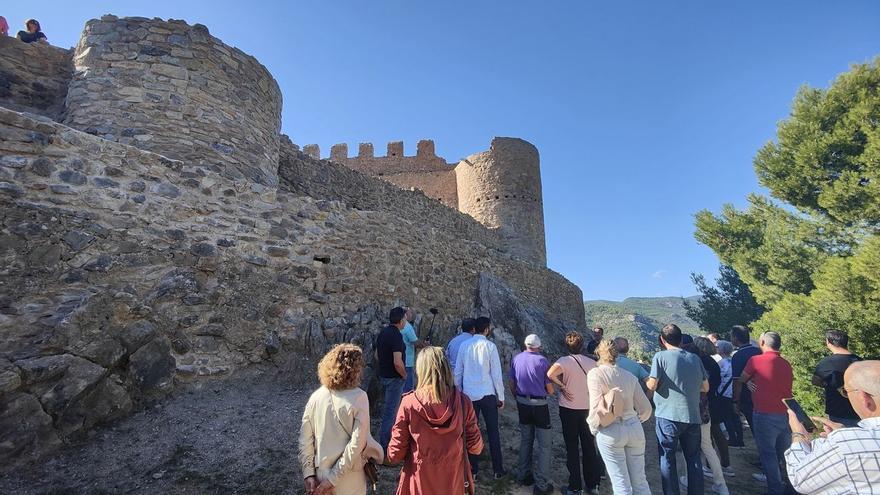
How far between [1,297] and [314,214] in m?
3.52

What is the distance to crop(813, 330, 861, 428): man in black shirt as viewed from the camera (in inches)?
160

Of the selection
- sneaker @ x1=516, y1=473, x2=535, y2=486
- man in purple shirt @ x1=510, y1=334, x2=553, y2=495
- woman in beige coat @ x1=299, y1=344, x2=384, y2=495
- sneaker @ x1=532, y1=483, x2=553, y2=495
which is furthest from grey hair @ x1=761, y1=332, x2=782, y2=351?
woman in beige coat @ x1=299, y1=344, x2=384, y2=495

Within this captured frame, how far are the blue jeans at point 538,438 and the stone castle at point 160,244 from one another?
2636 millimetres

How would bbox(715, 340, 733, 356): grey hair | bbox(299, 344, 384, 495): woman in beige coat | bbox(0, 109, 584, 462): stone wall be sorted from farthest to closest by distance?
1. bbox(715, 340, 733, 356): grey hair
2. bbox(0, 109, 584, 462): stone wall
3. bbox(299, 344, 384, 495): woman in beige coat

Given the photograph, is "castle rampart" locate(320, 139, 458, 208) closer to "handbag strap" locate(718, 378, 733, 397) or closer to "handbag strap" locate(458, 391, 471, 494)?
"handbag strap" locate(718, 378, 733, 397)

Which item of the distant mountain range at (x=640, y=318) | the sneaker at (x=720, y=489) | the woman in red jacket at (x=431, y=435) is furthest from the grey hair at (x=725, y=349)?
the distant mountain range at (x=640, y=318)

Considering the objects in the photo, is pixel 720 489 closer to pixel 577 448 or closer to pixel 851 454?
pixel 577 448

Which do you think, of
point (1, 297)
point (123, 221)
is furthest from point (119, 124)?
point (1, 297)

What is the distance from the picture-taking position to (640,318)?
241 feet

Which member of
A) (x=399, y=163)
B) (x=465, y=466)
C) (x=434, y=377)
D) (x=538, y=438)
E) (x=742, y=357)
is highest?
(x=399, y=163)

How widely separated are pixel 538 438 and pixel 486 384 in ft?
2.51

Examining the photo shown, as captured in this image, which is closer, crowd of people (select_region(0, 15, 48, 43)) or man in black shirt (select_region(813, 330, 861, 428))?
man in black shirt (select_region(813, 330, 861, 428))

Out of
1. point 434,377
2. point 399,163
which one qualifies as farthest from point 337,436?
point 399,163

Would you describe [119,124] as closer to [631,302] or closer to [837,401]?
[837,401]
